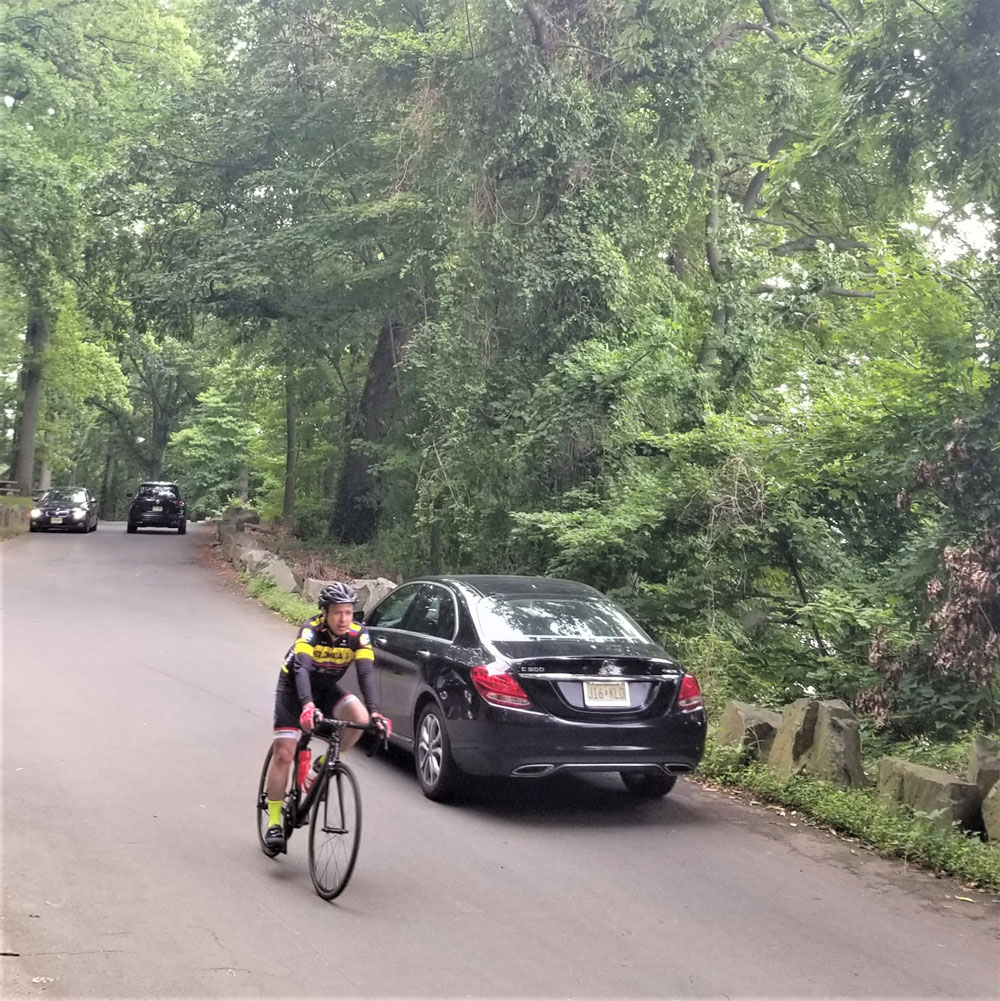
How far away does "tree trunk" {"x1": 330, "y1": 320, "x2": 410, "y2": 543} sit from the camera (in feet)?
→ 89.4

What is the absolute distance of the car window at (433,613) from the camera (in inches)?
339

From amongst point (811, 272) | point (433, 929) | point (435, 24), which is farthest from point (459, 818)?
point (435, 24)

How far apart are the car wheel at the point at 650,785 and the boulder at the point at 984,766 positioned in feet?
6.57

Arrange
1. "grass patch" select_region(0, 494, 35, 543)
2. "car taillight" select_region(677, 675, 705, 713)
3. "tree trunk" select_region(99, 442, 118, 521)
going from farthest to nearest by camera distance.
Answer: "tree trunk" select_region(99, 442, 118, 521), "grass patch" select_region(0, 494, 35, 543), "car taillight" select_region(677, 675, 705, 713)

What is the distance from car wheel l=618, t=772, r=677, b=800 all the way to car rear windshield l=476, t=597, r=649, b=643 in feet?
3.25

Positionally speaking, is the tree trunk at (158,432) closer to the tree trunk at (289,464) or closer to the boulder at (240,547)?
the tree trunk at (289,464)

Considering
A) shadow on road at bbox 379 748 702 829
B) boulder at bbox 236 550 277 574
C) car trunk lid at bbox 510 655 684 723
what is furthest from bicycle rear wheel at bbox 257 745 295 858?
boulder at bbox 236 550 277 574

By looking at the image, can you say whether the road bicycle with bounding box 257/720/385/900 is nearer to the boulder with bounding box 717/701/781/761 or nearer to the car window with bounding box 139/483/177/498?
the boulder with bounding box 717/701/781/761

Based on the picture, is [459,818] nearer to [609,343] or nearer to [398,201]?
[609,343]

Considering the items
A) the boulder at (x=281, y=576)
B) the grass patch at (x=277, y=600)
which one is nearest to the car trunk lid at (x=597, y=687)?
the grass patch at (x=277, y=600)

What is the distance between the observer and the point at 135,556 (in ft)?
92.9

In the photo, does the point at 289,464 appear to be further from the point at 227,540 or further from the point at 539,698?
the point at 539,698

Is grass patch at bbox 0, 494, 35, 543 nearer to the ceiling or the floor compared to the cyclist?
nearer to the floor

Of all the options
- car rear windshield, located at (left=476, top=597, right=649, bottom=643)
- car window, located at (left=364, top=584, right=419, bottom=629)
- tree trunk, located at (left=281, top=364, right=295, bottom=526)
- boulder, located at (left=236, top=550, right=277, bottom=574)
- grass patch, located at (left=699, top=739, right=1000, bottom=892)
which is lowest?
grass patch, located at (left=699, top=739, right=1000, bottom=892)
